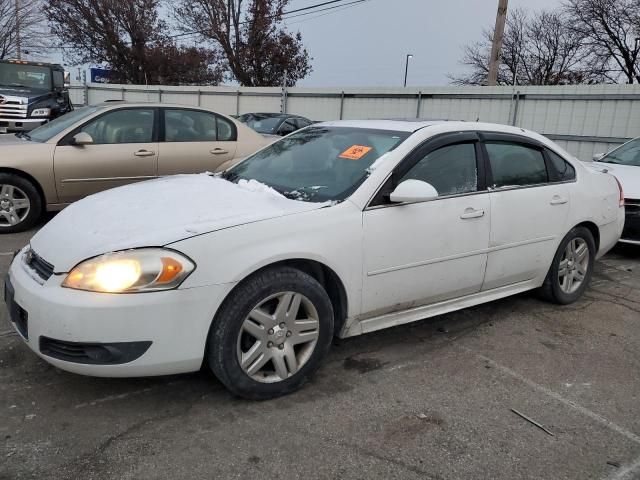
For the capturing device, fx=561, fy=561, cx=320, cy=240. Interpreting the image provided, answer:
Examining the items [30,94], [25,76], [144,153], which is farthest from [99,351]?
[25,76]

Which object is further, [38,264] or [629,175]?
[629,175]

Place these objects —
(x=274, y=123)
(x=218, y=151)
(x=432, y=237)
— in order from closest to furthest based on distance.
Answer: (x=432, y=237)
(x=218, y=151)
(x=274, y=123)

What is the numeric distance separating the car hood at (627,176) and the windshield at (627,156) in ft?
0.69

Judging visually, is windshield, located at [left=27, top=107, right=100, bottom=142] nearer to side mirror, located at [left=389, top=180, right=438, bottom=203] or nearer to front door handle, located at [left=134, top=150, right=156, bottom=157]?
front door handle, located at [left=134, top=150, right=156, bottom=157]

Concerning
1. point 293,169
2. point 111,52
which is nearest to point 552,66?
point 111,52

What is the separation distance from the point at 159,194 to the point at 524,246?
8.48ft

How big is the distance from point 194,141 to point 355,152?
155 inches

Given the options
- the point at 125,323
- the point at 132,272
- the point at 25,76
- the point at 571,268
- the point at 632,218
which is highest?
the point at 25,76

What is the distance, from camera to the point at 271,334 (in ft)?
9.54

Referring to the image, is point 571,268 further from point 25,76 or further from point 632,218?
point 25,76

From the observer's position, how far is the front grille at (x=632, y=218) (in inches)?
245

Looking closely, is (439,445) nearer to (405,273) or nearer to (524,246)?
(405,273)

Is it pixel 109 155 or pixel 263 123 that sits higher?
pixel 263 123

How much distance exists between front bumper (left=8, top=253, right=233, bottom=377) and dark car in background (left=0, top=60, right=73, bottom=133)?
33.1 feet
